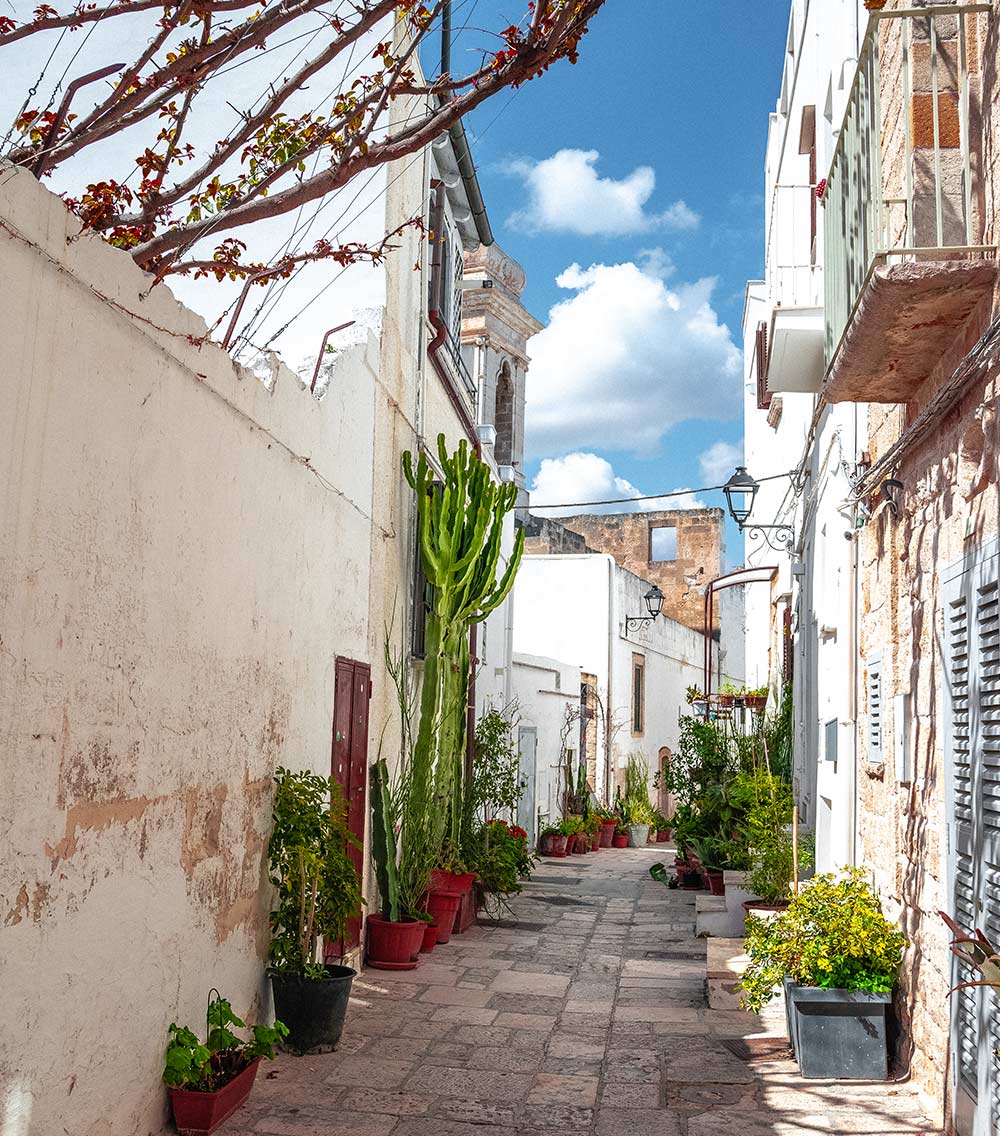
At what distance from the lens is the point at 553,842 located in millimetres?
16094

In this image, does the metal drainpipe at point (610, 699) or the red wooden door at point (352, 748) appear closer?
the red wooden door at point (352, 748)

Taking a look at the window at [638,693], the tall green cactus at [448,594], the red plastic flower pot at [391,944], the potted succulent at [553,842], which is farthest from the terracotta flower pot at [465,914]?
the window at [638,693]

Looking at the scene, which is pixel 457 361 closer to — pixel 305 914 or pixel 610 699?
pixel 305 914

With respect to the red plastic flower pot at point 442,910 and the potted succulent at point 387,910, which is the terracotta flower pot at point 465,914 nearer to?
the red plastic flower pot at point 442,910

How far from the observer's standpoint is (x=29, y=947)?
11.6ft

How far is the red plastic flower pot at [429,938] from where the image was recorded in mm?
8336

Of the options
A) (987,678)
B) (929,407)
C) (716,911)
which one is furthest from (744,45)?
(716,911)

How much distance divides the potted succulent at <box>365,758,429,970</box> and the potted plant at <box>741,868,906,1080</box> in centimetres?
299

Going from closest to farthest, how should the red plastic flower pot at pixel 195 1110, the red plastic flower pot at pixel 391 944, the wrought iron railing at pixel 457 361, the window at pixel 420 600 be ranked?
the red plastic flower pot at pixel 195 1110 → the red plastic flower pot at pixel 391 944 → the window at pixel 420 600 → the wrought iron railing at pixel 457 361

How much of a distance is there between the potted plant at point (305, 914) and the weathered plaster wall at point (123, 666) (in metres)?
0.11

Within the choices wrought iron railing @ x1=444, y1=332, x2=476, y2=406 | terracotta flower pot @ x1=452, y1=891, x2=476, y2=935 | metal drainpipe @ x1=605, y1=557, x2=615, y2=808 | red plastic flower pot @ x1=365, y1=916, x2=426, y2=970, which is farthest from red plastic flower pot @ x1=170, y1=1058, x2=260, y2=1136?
metal drainpipe @ x1=605, y1=557, x2=615, y2=808

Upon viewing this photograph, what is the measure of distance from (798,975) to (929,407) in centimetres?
268

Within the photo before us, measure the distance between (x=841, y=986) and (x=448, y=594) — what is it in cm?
441

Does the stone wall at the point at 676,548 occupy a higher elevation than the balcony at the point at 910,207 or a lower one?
higher
